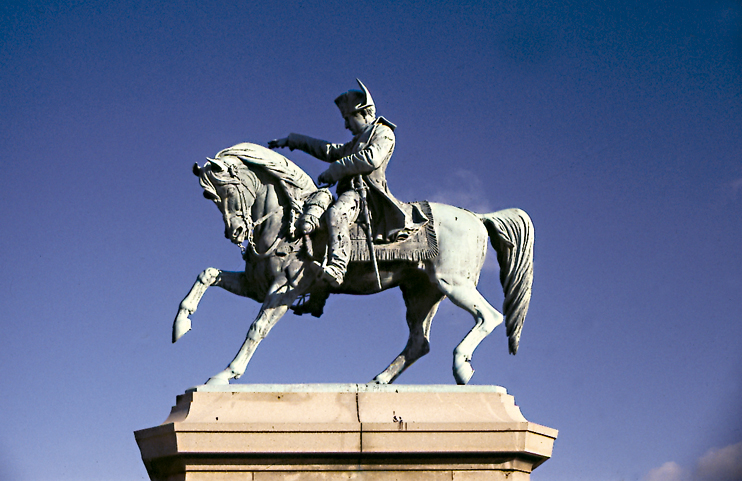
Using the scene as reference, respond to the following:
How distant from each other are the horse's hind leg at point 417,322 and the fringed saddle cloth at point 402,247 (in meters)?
0.47

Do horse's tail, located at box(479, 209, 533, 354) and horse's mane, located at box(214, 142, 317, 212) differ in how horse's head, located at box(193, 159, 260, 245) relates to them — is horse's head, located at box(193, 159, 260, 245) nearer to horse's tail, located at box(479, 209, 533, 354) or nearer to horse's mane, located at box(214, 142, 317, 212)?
horse's mane, located at box(214, 142, 317, 212)

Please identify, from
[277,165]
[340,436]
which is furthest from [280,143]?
[340,436]

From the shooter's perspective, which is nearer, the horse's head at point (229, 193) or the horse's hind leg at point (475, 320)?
the horse's hind leg at point (475, 320)

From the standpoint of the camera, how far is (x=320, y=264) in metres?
9.81

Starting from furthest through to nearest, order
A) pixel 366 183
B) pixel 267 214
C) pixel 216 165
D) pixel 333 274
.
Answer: pixel 366 183 < pixel 267 214 < pixel 216 165 < pixel 333 274

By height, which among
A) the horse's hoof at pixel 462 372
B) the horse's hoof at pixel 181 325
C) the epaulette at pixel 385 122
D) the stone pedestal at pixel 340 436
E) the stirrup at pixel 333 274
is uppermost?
the epaulette at pixel 385 122

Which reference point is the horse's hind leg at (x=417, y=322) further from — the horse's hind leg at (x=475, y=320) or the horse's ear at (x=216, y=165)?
the horse's ear at (x=216, y=165)

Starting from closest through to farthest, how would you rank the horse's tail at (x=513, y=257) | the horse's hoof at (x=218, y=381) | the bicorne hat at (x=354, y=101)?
the horse's hoof at (x=218, y=381) → the horse's tail at (x=513, y=257) → the bicorne hat at (x=354, y=101)

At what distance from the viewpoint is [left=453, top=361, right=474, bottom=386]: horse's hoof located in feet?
31.7

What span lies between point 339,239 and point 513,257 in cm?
186

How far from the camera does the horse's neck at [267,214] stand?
9.95 m

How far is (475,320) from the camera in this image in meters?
9.92

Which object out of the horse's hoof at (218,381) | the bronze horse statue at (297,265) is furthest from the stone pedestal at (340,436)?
the bronze horse statue at (297,265)

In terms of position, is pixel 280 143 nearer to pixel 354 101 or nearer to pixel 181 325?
pixel 354 101
